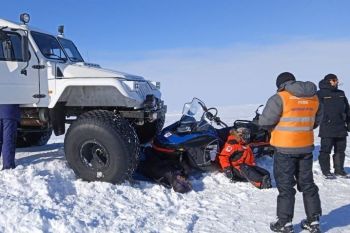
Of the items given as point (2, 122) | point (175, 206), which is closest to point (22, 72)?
point (2, 122)

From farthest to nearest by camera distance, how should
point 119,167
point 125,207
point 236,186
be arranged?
point 236,186 < point 119,167 < point 125,207

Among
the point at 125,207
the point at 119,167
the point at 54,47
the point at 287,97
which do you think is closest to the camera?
the point at 287,97

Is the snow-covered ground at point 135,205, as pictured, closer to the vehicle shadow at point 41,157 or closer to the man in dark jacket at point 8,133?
the vehicle shadow at point 41,157

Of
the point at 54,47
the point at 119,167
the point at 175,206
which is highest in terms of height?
the point at 54,47

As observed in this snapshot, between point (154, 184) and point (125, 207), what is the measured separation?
107cm

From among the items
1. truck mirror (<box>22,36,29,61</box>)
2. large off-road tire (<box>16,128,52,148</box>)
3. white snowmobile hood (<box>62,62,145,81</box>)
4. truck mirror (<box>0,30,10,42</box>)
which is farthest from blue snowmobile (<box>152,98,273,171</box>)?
large off-road tire (<box>16,128,52,148</box>)

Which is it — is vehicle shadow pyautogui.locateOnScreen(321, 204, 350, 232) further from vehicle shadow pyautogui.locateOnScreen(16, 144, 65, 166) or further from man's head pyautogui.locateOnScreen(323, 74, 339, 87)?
vehicle shadow pyautogui.locateOnScreen(16, 144, 65, 166)

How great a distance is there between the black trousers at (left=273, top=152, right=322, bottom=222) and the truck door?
399cm

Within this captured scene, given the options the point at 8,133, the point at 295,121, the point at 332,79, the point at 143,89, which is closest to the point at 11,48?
the point at 8,133

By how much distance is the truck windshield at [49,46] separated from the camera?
719 centimetres

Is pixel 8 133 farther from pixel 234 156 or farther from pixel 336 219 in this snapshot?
pixel 336 219

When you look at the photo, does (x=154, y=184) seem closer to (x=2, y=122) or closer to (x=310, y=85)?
(x=2, y=122)

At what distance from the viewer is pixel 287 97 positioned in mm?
4539

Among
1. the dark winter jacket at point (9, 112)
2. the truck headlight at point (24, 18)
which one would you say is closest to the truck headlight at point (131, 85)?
the dark winter jacket at point (9, 112)
